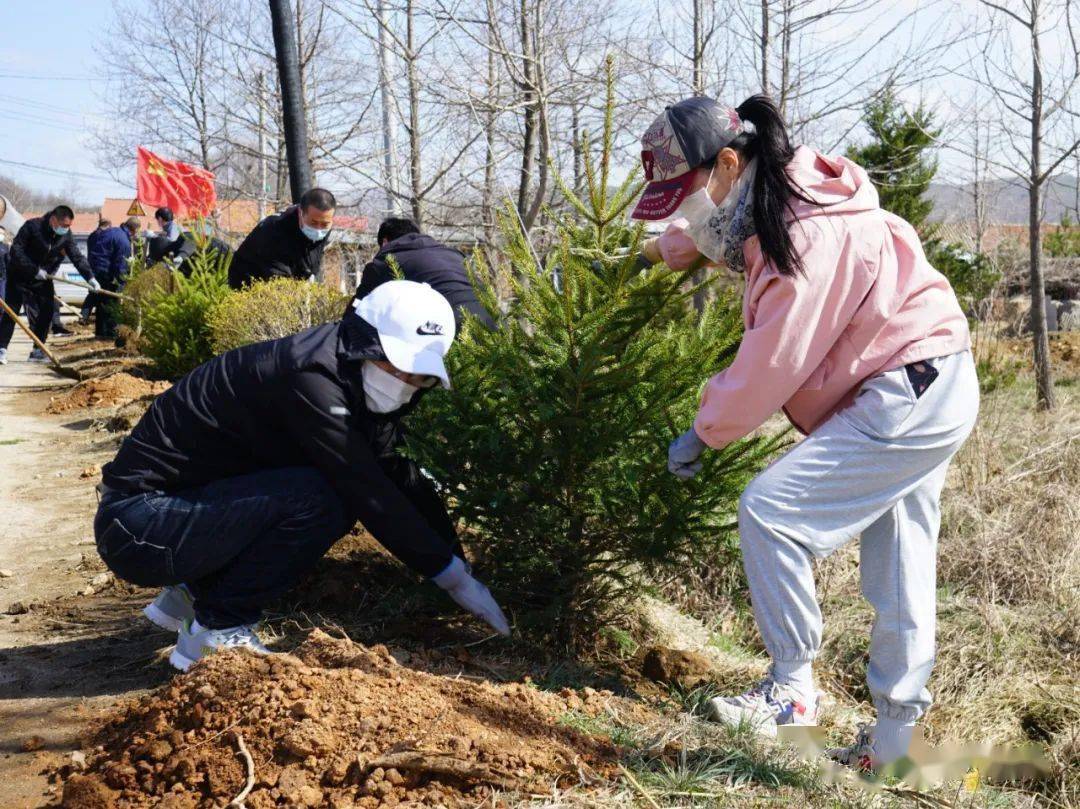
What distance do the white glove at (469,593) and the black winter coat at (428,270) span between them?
2095 mm

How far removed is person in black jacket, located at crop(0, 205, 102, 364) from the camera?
40.3 feet

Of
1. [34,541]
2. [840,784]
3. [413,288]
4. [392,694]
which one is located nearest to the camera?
[840,784]

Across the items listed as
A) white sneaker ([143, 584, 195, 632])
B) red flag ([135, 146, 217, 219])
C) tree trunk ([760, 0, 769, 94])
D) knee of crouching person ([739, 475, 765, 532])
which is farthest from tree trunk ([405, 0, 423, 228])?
red flag ([135, 146, 217, 219])

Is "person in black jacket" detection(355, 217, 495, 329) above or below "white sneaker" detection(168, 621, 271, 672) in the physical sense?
above

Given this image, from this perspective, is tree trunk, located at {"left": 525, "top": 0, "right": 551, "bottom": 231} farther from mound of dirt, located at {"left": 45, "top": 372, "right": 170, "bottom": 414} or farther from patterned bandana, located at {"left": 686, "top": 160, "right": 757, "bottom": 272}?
patterned bandana, located at {"left": 686, "top": 160, "right": 757, "bottom": 272}

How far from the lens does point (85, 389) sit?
9.60 m

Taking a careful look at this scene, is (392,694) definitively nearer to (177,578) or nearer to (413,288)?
(177,578)

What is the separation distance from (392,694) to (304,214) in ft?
18.6

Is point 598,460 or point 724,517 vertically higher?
point 598,460

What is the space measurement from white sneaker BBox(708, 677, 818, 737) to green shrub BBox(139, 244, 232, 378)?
7512 millimetres

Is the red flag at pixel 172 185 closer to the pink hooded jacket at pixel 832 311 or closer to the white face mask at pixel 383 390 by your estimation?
the white face mask at pixel 383 390

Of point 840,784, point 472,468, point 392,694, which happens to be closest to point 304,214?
point 472,468

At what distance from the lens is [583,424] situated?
3078 millimetres

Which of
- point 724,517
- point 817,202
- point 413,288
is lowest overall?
point 724,517
